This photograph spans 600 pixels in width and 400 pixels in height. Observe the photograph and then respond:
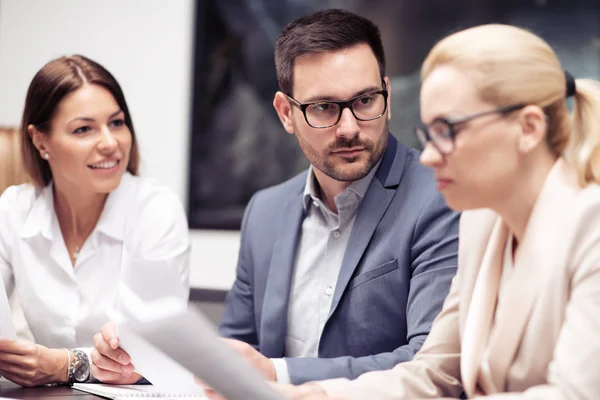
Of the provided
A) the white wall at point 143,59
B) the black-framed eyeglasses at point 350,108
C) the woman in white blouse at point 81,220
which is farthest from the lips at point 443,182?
the white wall at point 143,59

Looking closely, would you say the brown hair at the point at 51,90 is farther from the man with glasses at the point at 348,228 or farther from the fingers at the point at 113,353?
the fingers at the point at 113,353

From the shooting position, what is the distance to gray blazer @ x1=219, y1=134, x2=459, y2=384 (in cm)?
184

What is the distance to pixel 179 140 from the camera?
3.95 m

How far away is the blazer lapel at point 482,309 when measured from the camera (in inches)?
48.2

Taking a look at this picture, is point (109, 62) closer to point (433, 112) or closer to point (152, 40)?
point (152, 40)

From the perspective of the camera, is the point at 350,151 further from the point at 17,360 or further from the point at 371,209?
the point at 17,360

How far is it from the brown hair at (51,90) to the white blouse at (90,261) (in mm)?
171

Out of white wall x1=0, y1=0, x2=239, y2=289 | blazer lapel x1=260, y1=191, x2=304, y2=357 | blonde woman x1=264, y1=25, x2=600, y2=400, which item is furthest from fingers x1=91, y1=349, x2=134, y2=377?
white wall x1=0, y1=0, x2=239, y2=289

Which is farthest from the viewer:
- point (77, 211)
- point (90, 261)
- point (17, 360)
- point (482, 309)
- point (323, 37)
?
point (77, 211)

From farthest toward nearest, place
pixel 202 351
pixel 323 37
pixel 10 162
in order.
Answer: pixel 10 162, pixel 323 37, pixel 202 351

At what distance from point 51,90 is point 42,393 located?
1.14 m

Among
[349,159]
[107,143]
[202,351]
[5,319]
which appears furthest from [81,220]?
[202,351]

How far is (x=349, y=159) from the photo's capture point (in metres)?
2.01

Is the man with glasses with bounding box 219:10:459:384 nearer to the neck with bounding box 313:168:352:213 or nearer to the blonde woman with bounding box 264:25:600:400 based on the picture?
the neck with bounding box 313:168:352:213
